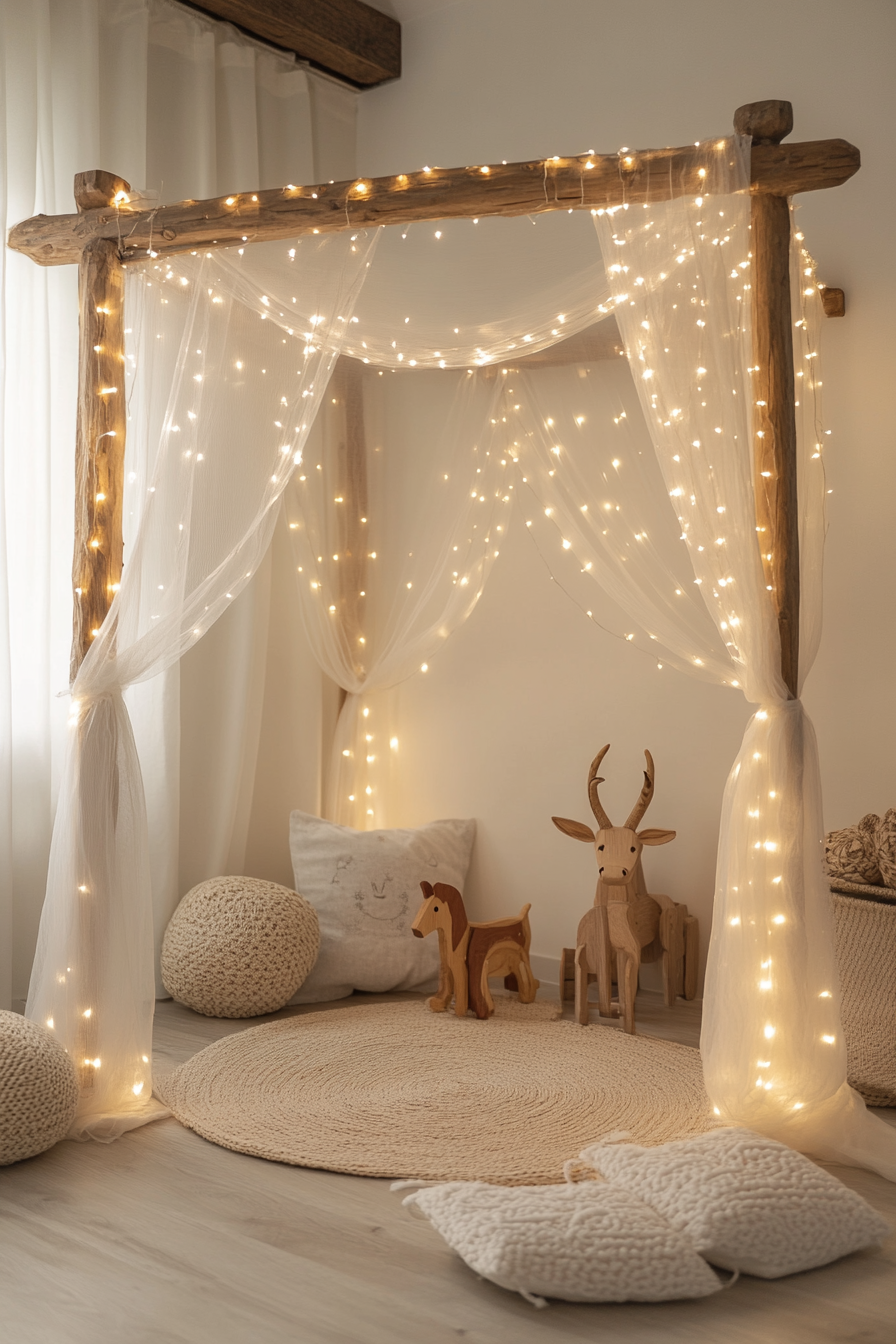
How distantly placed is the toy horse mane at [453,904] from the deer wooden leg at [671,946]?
0.61m

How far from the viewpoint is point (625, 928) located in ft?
11.0

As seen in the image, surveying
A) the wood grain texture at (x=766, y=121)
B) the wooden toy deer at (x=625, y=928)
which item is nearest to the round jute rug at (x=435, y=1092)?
the wooden toy deer at (x=625, y=928)

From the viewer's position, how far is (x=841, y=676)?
3.47m

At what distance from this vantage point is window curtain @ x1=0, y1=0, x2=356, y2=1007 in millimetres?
3498

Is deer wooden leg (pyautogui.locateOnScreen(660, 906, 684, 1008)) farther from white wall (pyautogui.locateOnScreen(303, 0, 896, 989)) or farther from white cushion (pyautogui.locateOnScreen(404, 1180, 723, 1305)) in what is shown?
white cushion (pyautogui.locateOnScreen(404, 1180, 723, 1305))

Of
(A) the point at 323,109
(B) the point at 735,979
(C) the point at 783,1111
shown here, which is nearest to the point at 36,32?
(A) the point at 323,109

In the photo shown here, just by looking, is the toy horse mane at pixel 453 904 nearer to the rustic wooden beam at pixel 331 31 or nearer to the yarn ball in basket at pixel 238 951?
the yarn ball in basket at pixel 238 951

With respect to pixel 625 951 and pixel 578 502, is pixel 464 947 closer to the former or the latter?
pixel 625 951

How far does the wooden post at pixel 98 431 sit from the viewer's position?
293 centimetres

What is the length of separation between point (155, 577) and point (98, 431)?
1.26 ft

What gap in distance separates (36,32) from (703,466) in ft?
7.74

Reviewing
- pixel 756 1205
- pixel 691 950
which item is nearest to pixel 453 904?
pixel 691 950

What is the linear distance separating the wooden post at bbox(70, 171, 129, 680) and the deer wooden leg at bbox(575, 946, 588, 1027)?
62.1 inches

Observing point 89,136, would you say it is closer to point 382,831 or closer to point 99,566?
point 99,566
